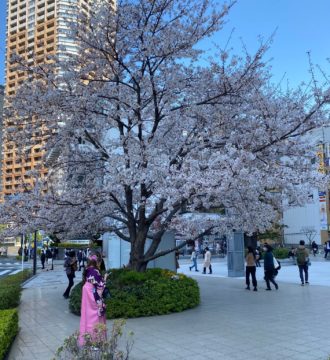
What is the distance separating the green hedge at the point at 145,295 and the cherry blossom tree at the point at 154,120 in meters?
1.09

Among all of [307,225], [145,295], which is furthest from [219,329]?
[307,225]

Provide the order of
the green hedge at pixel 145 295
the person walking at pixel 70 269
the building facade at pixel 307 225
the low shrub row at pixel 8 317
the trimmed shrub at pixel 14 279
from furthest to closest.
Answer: the building facade at pixel 307 225 → the trimmed shrub at pixel 14 279 → the person walking at pixel 70 269 → the green hedge at pixel 145 295 → the low shrub row at pixel 8 317

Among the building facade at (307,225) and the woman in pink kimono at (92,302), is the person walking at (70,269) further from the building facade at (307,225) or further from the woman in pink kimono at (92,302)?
the building facade at (307,225)

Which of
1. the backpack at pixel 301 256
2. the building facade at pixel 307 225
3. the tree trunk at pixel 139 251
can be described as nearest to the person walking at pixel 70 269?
the tree trunk at pixel 139 251

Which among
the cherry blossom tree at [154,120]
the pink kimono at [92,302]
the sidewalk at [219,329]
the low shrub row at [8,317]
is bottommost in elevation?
the sidewalk at [219,329]

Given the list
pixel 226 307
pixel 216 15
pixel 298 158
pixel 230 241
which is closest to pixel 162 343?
pixel 226 307

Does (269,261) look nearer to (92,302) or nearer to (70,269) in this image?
(70,269)

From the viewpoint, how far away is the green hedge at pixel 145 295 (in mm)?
9578

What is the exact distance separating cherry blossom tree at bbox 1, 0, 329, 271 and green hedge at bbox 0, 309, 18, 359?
343 centimetres

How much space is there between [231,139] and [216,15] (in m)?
3.09

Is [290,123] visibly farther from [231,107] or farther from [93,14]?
[93,14]

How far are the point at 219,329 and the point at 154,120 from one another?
5768mm

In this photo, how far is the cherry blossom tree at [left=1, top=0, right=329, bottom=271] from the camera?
9.58 meters

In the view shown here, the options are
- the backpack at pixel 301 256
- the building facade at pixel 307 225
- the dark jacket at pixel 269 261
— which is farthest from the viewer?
the building facade at pixel 307 225
